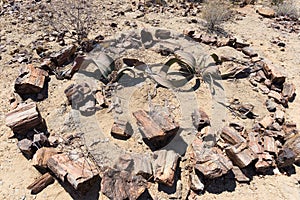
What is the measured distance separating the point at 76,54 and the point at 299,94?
3.38 m

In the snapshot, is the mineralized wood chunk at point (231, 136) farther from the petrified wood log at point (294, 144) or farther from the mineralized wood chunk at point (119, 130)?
the mineralized wood chunk at point (119, 130)

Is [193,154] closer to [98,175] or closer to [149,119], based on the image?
[149,119]

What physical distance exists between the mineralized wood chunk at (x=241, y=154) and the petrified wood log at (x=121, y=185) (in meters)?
0.96

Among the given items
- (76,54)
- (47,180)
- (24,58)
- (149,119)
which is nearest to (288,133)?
(149,119)

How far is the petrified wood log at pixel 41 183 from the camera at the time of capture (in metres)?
2.86

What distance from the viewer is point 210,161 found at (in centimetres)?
297

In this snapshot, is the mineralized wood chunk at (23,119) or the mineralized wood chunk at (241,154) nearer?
the mineralized wood chunk at (241,154)

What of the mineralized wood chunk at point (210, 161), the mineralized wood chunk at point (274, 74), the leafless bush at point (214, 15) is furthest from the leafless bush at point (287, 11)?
the mineralized wood chunk at point (210, 161)

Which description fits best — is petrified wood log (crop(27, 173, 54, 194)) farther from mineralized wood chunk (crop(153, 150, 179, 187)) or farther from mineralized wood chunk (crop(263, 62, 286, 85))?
mineralized wood chunk (crop(263, 62, 286, 85))

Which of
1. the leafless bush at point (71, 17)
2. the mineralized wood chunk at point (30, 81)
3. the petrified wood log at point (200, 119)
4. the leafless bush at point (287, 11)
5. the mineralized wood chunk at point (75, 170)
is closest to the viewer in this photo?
the mineralized wood chunk at point (75, 170)

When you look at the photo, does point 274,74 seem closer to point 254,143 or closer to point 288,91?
point 288,91

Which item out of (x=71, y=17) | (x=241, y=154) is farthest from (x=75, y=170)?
(x=71, y=17)

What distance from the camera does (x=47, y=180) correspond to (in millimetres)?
2908

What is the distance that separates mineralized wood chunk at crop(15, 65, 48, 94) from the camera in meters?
3.79
